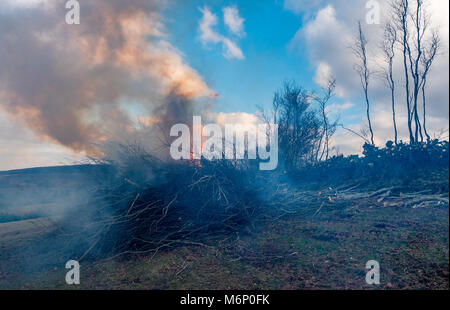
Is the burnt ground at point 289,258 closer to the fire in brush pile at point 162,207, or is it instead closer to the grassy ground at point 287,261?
the grassy ground at point 287,261

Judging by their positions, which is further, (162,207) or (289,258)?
(162,207)

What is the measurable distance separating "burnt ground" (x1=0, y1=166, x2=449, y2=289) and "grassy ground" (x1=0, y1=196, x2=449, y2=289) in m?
0.01

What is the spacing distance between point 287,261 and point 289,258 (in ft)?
0.40

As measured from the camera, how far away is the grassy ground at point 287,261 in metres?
3.67

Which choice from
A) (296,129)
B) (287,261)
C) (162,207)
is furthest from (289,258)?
(296,129)

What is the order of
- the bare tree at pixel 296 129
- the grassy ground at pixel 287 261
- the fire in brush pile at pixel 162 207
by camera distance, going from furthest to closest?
the bare tree at pixel 296 129
the fire in brush pile at pixel 162 207
the grassy ground at pixel 287 261

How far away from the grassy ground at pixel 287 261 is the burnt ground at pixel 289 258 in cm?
1

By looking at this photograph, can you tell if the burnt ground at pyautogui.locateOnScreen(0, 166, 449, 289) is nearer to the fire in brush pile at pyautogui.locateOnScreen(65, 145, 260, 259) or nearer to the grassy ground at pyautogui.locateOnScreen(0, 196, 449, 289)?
the grassy ground at pyautogui.locateOnScreen(0, 196, 449, 289)

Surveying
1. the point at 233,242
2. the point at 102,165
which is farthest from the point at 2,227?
the point at 233,242

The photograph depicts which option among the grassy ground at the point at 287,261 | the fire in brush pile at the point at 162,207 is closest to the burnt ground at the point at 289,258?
the grassy ground at the point at 287,261

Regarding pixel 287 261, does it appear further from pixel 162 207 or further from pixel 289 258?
pixel 162 207

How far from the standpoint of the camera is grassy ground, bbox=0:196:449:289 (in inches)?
145

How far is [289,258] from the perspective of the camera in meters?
4.43

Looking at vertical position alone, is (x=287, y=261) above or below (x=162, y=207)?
below
